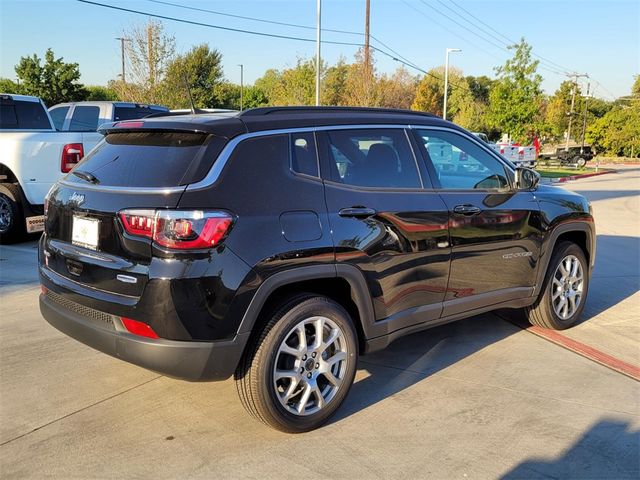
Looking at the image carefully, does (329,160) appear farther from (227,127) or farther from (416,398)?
(416,398)

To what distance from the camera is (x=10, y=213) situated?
27.1 feet

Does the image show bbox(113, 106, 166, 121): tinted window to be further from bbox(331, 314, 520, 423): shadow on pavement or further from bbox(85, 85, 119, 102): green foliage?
bbox(85, 85, 119, 102): green foliage

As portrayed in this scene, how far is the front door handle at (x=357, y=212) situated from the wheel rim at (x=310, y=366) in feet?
2.06

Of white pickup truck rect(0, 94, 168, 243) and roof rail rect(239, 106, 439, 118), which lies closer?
roof rail rect(239, 106, 439, 118)

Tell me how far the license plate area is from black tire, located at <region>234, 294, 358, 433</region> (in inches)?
41.5

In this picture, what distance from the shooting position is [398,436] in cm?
335

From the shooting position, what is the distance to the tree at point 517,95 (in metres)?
32.3

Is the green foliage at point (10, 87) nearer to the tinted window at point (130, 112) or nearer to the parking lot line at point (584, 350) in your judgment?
the tinted window at point (130, 112)

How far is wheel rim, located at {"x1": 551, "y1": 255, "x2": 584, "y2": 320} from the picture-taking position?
17.0 ft

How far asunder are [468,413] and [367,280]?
107 cm

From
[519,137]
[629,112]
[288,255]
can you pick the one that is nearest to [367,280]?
[288,255]

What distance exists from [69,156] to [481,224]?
19.7ft

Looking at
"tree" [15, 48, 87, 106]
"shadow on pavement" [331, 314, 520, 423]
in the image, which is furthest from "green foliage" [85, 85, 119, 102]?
"shadow on pavement" [331, 314, 520, 423]

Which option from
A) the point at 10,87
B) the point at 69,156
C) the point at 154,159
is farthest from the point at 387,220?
the point at 10,87
